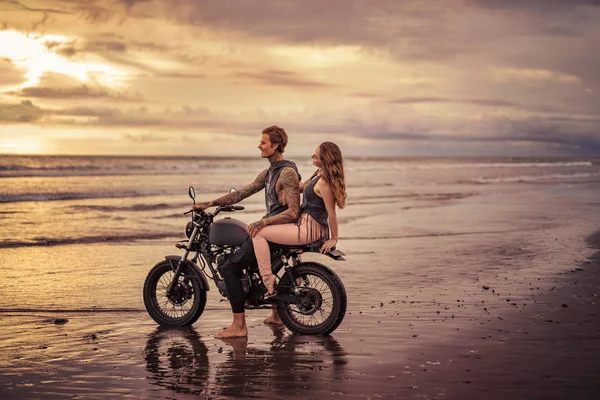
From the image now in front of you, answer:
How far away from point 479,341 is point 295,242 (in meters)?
1.92

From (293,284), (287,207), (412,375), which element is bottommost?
(412,375)

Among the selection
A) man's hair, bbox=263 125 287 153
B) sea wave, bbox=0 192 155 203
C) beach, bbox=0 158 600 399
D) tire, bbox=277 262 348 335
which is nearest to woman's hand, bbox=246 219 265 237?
tire, bbox=277 262 348 335

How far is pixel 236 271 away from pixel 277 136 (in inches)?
54.0

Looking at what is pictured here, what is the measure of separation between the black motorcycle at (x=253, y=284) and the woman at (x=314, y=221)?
0.12m

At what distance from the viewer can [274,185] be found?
746 centimetres

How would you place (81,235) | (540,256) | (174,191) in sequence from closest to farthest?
(540,256) < (81,235) < (174,191)

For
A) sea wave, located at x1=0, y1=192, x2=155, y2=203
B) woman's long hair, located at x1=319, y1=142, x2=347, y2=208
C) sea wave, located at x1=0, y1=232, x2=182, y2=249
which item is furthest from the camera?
sea wave, located at x1=0, y1=192, x2=155, y2=203

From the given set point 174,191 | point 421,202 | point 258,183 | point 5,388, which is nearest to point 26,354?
point 5,388

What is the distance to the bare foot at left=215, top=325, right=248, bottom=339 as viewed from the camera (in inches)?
287

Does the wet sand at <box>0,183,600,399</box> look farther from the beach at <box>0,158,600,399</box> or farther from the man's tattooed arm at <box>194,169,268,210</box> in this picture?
the man's tattooed arm at <box>194,169,268,210</box>

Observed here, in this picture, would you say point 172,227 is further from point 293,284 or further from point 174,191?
point 174,191

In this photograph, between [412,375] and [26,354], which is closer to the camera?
[412,375]

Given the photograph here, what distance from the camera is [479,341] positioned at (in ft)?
22.8

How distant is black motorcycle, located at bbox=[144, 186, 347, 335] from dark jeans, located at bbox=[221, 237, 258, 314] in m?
0.10
